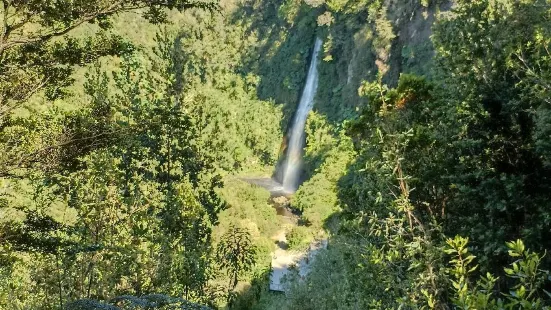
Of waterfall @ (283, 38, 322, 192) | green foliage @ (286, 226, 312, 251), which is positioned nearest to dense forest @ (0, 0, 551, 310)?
green foliage @ (286, 226, 312, 251)

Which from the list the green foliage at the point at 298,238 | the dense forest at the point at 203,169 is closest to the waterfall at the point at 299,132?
the green foliage at the point at 298,238

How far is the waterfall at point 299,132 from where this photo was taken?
41.2 m

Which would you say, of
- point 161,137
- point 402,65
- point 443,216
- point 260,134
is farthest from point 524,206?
point 260,134

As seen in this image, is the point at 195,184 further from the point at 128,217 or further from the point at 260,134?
the point at 260,134

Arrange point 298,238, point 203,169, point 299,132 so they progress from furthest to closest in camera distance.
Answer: point 299,132 → point 298,238 → point 203,169

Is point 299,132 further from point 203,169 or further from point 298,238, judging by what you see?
point 203,169

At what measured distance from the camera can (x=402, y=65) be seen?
96.5ft

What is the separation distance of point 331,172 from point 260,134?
21.3 metres

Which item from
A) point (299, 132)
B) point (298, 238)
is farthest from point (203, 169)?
point (299, 132)

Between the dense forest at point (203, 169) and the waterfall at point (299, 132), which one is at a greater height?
the dense forest at point (203, 169)

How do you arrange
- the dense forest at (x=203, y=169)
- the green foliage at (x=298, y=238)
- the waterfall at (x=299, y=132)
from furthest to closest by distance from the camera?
the waterfall at (x=299, y=132)
the green foliage at (x=298, y=238)
the dense forest at (x=203, y=169)

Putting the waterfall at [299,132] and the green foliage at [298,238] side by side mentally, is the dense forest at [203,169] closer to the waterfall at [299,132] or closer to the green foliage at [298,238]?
the green foliage at [298,238]

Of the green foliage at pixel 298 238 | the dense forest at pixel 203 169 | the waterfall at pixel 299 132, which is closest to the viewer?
the dense forest at pixel 203 169

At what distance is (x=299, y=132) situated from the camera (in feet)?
140
